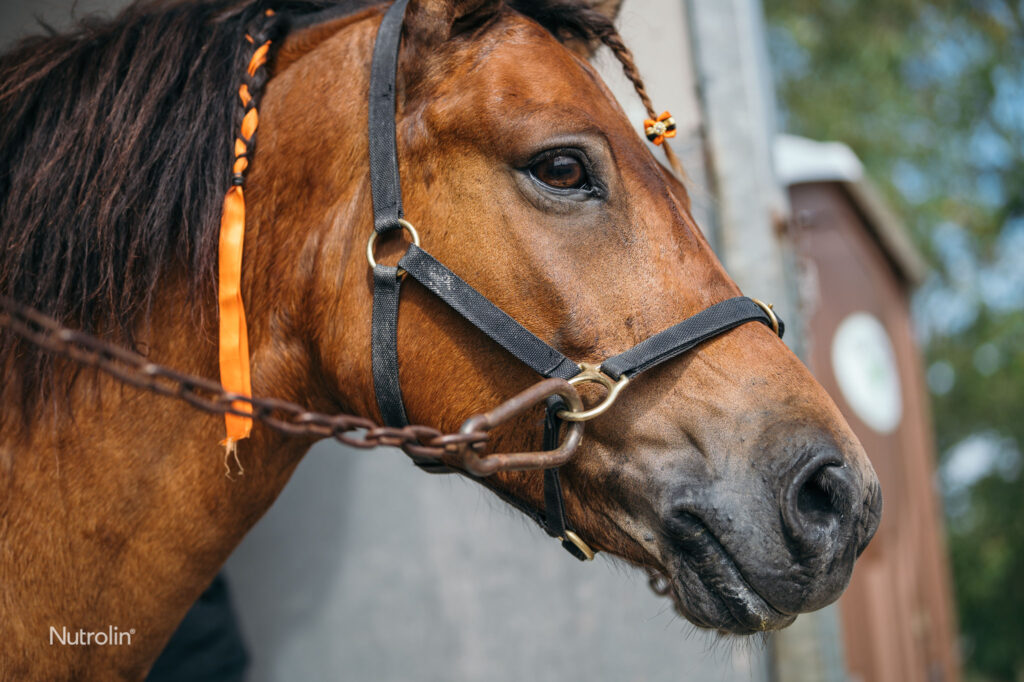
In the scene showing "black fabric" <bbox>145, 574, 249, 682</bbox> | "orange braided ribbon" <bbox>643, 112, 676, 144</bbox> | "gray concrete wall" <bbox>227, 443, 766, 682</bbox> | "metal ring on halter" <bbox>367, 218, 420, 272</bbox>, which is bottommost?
"gray concrete wall" <bbox>227, 443, 766, 682</bbox>

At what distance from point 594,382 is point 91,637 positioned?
1135 millimetres

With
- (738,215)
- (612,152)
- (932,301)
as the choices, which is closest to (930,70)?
(932,301)

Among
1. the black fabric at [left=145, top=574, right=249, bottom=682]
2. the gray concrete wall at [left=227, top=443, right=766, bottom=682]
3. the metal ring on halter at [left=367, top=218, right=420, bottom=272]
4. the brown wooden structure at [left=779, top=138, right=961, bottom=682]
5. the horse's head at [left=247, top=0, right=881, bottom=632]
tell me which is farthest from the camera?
the brown wooden structure at [left=779, top=138, right=961, bottom=682]

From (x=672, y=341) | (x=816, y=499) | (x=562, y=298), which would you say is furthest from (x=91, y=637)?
(x=816, y=499)

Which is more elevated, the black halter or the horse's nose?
Answer: the black halter

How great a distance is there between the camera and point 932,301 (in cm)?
1112

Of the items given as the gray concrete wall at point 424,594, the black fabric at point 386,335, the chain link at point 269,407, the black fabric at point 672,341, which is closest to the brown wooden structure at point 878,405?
the gray concrete wall at point 424,594

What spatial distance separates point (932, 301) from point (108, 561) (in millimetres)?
11811

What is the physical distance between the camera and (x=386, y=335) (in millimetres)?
1511

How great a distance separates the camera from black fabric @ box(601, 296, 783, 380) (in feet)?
4.54

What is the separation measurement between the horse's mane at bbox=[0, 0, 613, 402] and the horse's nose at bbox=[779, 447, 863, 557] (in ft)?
3.84

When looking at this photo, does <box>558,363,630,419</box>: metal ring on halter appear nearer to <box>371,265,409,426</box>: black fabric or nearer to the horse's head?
the horse's head

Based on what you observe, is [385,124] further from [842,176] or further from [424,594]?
[842,176]

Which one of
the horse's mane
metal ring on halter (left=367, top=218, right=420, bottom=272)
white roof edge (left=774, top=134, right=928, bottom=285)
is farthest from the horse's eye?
white roof edge (left=774, top=134, right=928, bottom=285)
